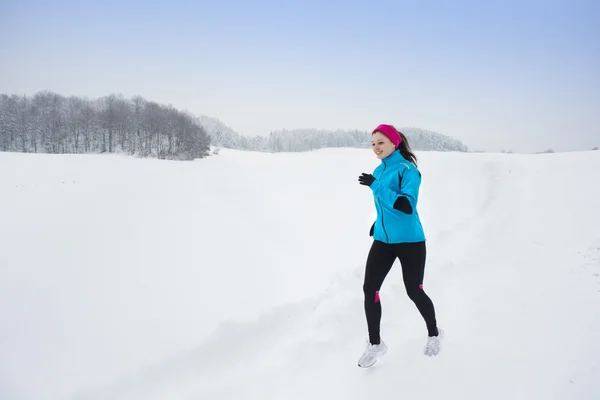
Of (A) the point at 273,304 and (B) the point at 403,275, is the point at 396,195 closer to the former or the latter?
(B) the point at 403,275

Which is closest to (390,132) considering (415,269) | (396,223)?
(396,223)

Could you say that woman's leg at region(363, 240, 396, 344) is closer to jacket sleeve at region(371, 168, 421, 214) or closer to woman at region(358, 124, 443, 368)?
woman at region(358, 124, 443, 368)

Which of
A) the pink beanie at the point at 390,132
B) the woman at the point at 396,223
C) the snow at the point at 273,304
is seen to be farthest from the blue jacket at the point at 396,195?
the snow at the point at 273,304

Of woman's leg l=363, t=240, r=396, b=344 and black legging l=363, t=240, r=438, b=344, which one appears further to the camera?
woman's leg l=363, t=240, r=396, b=344

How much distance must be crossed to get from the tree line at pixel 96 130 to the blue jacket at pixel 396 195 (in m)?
49.3

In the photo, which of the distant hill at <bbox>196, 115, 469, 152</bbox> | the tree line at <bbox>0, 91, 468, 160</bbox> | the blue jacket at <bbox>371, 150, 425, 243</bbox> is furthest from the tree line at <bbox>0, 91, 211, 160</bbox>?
the blue jacket at <bbox>371, 150, 425, 243</bbox>

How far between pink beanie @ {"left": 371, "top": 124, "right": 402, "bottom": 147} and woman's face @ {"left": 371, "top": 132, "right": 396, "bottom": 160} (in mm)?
33

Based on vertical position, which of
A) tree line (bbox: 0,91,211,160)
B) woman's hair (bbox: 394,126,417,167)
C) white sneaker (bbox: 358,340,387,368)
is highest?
tree line (bbox: 0,91,211,160)

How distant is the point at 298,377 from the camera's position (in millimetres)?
3662

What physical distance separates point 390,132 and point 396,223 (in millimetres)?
878

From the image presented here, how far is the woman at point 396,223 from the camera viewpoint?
286 cm

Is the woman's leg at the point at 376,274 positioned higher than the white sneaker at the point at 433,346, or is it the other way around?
the woman's leg at the point at 376,274

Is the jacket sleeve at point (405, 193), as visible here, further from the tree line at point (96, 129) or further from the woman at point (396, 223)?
the tree line at point (96, 129)

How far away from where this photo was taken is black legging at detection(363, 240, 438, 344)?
3031 millimetres
